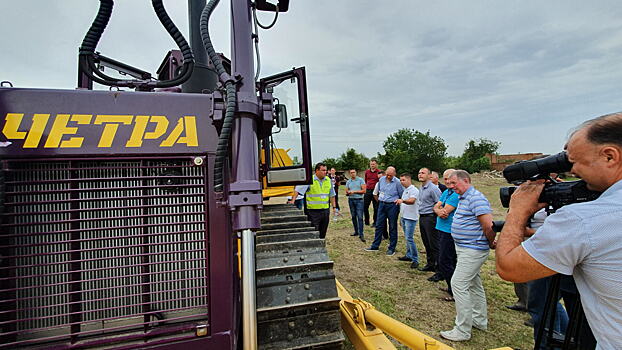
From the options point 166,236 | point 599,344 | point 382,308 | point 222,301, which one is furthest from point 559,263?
point 382,308

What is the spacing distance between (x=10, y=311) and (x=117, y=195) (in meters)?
0.63

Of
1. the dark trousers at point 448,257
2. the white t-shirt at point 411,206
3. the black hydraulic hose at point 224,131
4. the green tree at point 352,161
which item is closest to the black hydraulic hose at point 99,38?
the black hydraulic hose at point 224,131

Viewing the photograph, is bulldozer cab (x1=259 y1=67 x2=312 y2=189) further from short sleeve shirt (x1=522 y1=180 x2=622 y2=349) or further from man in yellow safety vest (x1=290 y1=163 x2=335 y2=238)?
man in yellow safety vest (x1=290 y1=163 x2=335 y2=238)

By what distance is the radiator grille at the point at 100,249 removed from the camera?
1424 mm

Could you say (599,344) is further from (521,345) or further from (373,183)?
(373,183)

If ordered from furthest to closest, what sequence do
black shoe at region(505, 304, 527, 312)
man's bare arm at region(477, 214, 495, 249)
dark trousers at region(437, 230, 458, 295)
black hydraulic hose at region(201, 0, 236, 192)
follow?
1. dark trousers at region(437, 230, 458, 295)
2. black shoe at region(505, 304, 527, 312)
3. man's bare arm at region(477, 214, 495, 249)
4. black hydraulic hose at region(201, 0, 236, 192)

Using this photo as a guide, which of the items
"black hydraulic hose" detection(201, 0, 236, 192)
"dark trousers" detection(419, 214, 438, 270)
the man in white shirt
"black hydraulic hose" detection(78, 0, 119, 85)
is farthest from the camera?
the man in white shirt

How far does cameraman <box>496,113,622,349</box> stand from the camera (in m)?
1.11

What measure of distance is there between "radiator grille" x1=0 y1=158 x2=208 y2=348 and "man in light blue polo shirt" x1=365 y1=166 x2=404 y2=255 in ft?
17.4

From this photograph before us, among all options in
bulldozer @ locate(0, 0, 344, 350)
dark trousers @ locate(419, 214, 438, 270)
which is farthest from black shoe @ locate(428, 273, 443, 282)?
bulldozer @ locate(0, 0, 344, 350)

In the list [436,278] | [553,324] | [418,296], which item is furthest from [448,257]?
[553,324]

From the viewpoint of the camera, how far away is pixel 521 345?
3205 mm

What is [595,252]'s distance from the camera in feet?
3.71

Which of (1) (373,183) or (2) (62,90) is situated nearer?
(2) (62,90)
